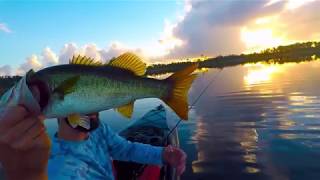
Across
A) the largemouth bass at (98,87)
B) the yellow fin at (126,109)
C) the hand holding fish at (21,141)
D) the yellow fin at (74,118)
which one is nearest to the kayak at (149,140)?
the largemouth bass at (98,87)

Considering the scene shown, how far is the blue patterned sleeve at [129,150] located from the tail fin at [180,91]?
2631 mm

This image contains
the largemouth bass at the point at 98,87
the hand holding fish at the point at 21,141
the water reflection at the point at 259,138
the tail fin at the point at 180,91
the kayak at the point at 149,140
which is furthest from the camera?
the water reflection at the point at 259,138

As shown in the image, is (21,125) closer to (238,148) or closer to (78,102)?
(78,102)

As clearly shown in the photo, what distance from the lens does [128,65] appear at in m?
3.19

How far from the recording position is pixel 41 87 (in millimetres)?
2389

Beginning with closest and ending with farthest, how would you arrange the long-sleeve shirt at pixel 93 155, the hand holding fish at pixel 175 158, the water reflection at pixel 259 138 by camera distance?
the long-sleeve shirt at pixel 93 155, the hand holding fish at pixel 175 158, the water reflection at pixel 259 138

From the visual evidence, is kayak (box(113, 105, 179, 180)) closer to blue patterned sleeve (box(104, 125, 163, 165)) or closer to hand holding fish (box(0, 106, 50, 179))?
blue patterned sleeve (box(104, 125, 163, 165))

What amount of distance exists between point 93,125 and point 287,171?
7408 mm

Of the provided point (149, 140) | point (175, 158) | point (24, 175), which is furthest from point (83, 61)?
point (149, 140)

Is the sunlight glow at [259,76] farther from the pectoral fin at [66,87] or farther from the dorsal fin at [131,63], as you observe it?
the pectoral fin at [66,87]

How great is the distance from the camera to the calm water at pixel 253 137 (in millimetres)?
11094

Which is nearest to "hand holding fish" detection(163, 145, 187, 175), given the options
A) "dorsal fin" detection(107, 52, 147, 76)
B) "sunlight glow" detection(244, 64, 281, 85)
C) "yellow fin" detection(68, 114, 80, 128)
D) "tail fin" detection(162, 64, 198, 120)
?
"tail fin" detection(162, 64, 198, 120)

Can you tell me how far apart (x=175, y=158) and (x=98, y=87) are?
11.1 ft

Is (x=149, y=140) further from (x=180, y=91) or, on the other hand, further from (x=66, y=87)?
(x=66, y=87)
